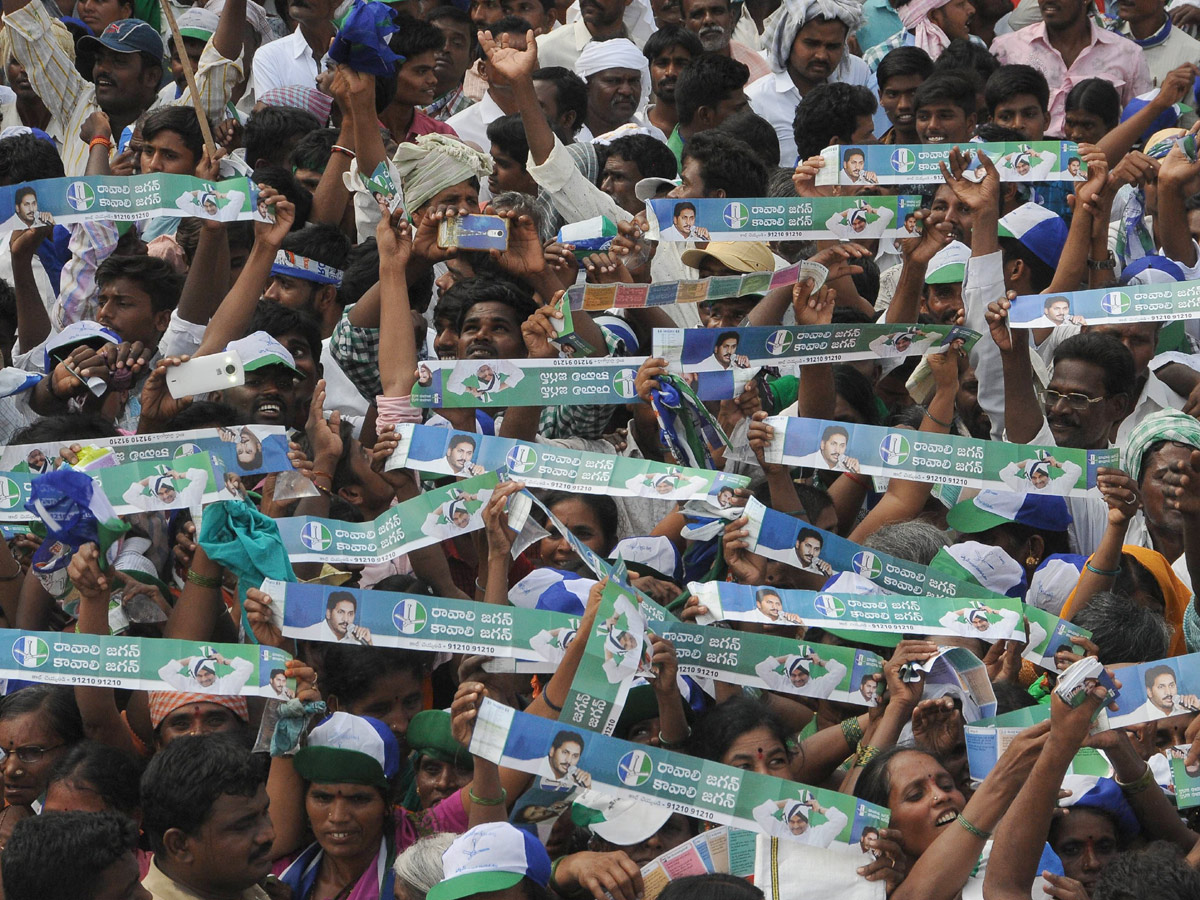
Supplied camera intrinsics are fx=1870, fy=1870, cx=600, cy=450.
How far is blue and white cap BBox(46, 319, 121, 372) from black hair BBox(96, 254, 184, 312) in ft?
1.52

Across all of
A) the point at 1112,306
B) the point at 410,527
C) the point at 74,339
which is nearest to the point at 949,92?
the point at 1112,306

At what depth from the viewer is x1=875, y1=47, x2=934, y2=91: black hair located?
9.77 metres

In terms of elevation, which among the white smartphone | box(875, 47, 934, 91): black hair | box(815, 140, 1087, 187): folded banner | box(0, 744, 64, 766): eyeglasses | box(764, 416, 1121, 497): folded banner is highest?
box(815, 140, 1087, 187): folded banner

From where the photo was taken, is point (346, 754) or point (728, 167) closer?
point (346, 754)

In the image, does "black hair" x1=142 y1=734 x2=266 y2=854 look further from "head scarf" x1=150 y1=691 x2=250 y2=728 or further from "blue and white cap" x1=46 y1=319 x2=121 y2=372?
"blue and white cap" x1=46 y1=319 x2=121 y2=372

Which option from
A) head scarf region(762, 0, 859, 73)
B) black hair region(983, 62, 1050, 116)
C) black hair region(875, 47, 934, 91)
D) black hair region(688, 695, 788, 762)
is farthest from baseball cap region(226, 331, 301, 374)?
head scarf region(762, 0, 859, 73)

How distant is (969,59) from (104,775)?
6.77 meters

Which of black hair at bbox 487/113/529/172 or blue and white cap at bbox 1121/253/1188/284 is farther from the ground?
black hair at bbox 487/113/529/172

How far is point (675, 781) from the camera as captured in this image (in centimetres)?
503

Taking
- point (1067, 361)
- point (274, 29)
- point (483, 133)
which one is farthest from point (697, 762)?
point (274, 29)

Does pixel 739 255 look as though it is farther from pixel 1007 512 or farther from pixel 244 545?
pixel 244 545

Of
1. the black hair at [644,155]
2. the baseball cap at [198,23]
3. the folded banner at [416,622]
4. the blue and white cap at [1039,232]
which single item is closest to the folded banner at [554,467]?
the folded banner at [416,622]

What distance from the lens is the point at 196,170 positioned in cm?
822

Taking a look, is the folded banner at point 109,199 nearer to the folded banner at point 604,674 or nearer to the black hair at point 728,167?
the black hair at point 728,167
